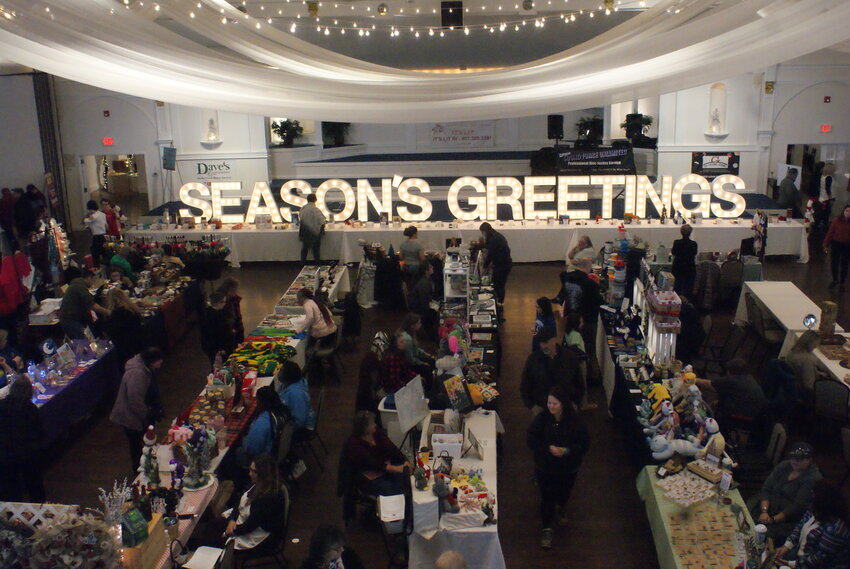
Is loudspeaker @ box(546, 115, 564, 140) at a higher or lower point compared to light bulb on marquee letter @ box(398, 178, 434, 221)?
higher

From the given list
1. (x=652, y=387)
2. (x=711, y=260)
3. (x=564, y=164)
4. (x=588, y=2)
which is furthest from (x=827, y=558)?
(x=564, y=164)

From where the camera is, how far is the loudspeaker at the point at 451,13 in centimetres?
1320

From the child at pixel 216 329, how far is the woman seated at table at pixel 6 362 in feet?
5.32

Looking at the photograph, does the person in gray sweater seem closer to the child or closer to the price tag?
the child

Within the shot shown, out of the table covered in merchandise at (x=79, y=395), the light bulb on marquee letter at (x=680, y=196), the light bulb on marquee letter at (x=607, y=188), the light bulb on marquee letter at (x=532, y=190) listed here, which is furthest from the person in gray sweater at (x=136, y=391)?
the light bulb on marquee letter at (x=680, y=196)

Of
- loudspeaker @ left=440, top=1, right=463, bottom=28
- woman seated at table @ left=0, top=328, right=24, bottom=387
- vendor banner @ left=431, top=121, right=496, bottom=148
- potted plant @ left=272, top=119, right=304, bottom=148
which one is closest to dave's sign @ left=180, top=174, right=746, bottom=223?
loudspeaker @ left=440, top=1, right=463, bottom=28

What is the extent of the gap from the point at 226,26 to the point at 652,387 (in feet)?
14.3

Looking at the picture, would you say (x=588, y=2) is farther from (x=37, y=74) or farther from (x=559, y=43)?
(x=37, y=74)

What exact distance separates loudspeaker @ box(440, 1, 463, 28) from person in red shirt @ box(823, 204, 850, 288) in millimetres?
6305

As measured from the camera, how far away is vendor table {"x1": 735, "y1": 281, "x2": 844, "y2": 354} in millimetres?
8375

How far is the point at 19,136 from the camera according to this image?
50.2 ft

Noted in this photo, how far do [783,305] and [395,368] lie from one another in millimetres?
4496

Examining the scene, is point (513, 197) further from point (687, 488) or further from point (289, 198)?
point (687, 488)

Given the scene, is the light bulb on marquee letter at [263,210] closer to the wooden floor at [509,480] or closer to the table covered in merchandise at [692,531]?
the wooden floor at [509,480]
